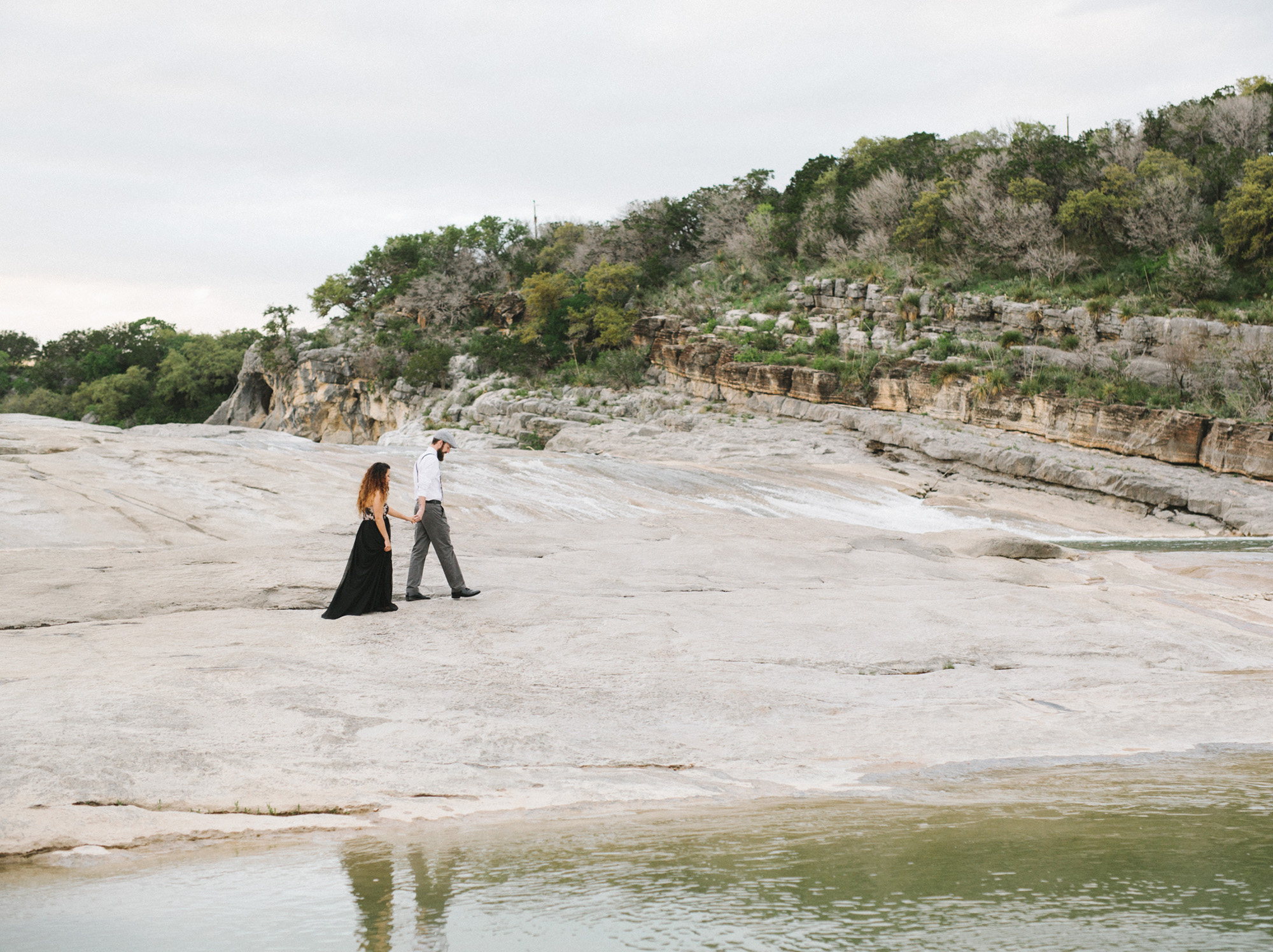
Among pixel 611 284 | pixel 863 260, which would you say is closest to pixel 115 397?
pixel 611 284

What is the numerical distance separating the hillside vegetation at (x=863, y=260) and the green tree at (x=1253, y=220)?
0.07m

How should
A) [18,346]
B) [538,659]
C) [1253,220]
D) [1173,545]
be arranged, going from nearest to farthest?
1. [538,659]
2. [1173,545]
3. [1253,220]
4. [18,346]

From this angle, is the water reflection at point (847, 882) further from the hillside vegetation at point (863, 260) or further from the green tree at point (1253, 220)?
the green tree at point (1253, 220)

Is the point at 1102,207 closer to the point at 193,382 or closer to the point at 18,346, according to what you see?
the point at 193,382

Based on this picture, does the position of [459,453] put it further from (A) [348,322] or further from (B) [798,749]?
(A) [348,322]

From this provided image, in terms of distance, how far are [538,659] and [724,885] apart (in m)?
4.21

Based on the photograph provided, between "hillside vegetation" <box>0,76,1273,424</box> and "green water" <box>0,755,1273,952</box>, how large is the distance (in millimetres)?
27299

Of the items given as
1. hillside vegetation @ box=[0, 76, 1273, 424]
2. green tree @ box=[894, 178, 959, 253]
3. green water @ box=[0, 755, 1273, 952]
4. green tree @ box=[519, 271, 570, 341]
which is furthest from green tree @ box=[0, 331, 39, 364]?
green water @ box=[0, 755, 1273, 952]

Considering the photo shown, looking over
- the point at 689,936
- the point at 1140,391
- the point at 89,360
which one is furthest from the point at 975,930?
the point at 89,360

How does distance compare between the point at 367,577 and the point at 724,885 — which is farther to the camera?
the point at 367,577

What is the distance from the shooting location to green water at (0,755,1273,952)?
3428 mm

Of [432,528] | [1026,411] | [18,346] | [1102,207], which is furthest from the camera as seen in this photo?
[18,346]

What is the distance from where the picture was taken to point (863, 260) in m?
40.6

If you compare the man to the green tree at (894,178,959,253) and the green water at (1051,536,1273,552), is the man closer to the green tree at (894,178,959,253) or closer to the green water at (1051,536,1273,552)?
the green water at (1051,536,1273,552)
